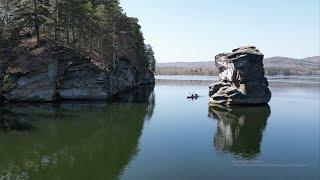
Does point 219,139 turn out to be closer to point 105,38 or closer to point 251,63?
point 251,63

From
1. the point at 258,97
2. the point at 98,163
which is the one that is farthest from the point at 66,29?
the point at 98,163

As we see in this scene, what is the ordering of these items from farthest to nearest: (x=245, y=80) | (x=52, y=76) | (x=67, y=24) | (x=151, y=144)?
(x=67, y=24) → (x=245, y=80) → (x=52, y=76) → (x=151, y=144)

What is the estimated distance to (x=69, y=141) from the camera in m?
42.1

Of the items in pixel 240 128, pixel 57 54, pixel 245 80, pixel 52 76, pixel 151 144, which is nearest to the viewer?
pixel 151 144

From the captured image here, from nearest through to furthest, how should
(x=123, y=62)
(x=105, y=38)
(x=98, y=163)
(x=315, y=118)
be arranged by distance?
1. (x=98, y=163)
2. (x=315, y=118)
3. (x=105, y=38)
4. (x=123, y=62)

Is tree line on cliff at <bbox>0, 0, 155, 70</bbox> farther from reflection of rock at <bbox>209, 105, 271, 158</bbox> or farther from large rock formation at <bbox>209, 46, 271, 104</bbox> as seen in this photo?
reflection of rock at <bbox>209, 105, 271, 158</bbox>

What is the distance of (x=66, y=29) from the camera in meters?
86.9

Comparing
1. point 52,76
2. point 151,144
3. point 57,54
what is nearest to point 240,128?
point 151,144

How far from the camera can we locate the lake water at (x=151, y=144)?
1240 inches

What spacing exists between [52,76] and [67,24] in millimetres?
16373

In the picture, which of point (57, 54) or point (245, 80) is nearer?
point (57, 54)

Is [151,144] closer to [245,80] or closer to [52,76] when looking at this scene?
[52,76]

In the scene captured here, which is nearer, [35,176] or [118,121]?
[35,176]

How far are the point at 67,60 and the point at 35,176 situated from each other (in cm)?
5064
